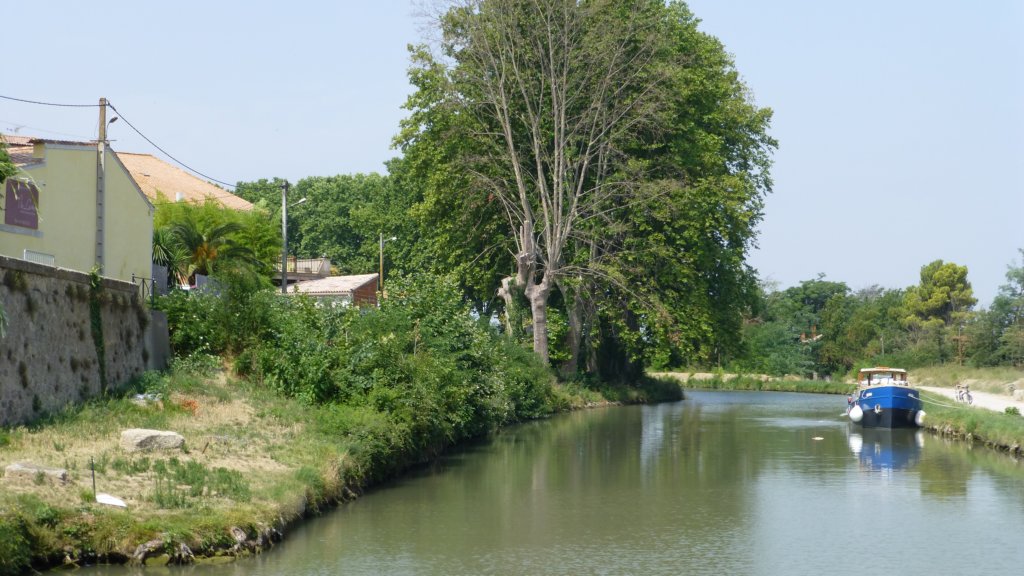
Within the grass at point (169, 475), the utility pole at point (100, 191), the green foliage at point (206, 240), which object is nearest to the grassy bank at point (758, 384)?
the green foliage at point (206, 240)

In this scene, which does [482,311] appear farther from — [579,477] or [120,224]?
[579,477]

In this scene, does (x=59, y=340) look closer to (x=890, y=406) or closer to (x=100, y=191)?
(x=100, y=191)

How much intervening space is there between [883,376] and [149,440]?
124ft

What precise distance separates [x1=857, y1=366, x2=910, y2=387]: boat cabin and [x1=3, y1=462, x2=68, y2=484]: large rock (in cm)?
3318

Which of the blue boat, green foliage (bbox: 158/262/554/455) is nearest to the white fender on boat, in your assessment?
the blue boat

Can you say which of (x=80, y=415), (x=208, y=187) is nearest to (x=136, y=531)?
(x=80, y=415)

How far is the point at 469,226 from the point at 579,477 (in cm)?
2615

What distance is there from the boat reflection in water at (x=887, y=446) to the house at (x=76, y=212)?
21899mm

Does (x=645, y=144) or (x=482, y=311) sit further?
(x=482, y=311)

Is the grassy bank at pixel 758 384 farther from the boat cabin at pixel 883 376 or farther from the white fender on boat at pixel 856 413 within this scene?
the white fender on boat at pixel 856 413

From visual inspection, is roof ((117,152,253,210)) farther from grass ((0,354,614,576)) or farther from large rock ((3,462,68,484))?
large rock ((3,462,68,484))

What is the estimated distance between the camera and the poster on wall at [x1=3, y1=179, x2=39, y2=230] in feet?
94.4

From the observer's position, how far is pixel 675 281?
51.7m

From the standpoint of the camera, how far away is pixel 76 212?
32469 millimetres
